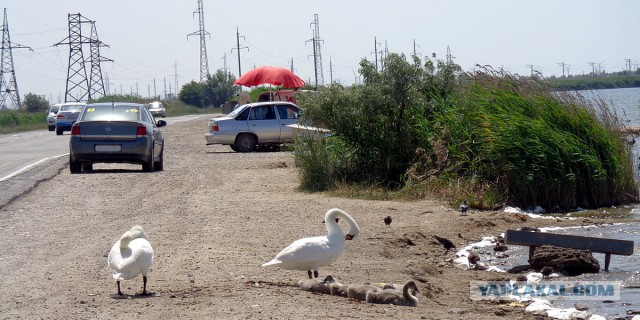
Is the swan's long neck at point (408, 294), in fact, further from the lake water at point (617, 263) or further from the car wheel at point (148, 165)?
the car wheel at point (148, 165)

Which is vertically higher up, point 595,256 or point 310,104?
point 310,104

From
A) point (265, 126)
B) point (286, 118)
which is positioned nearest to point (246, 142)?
point (265, 126)

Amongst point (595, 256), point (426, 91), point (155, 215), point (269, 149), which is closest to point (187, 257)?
point (155, 215)

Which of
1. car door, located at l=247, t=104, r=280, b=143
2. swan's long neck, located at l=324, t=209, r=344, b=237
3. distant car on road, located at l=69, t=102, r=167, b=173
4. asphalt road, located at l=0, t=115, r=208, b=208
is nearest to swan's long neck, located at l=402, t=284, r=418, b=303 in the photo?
swan's long neck, located at l=324, t=209, r=344, b=237

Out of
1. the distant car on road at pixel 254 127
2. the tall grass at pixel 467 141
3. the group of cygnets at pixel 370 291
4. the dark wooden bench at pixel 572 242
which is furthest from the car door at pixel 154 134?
the group of cygnets at pixel 370 291

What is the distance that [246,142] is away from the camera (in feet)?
93.7

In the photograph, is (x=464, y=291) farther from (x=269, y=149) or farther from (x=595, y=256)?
(x=269, y=149)

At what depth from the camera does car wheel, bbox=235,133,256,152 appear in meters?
28.5

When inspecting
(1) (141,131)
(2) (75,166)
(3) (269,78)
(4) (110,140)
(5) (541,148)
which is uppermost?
(3) (269,78)

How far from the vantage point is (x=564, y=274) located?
35.4 ft

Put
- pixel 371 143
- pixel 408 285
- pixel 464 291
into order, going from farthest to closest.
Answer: pixel 371 143
pixel 464 291
pixel 408 285

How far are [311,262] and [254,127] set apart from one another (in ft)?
65.9

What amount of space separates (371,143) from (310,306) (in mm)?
10517

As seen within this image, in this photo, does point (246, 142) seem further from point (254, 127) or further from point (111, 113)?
point (111, 113)
